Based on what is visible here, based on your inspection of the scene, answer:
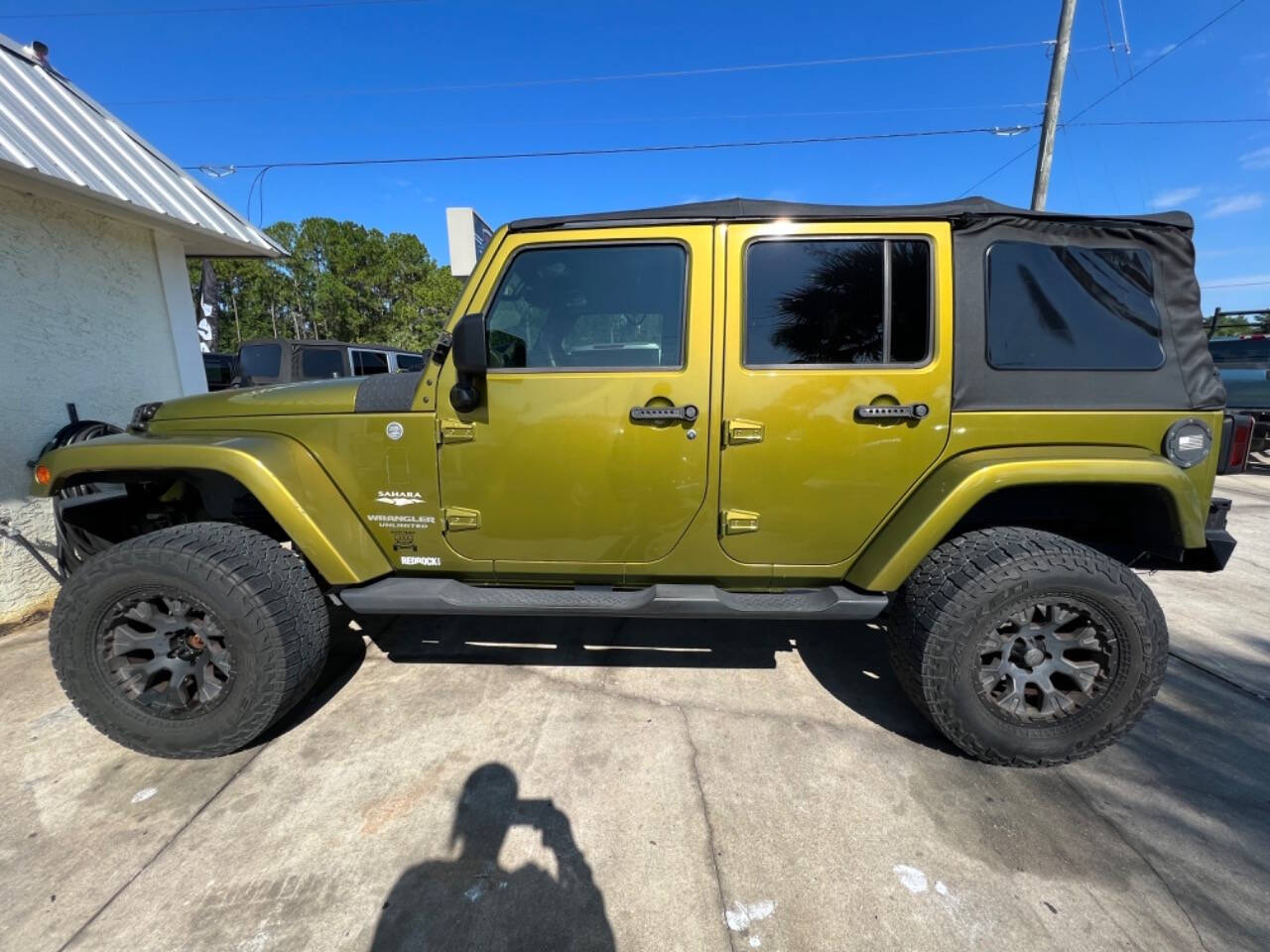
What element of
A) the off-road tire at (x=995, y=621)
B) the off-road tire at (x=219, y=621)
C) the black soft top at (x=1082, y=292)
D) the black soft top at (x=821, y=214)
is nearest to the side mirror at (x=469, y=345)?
the black soft top at (x=821, y=214)

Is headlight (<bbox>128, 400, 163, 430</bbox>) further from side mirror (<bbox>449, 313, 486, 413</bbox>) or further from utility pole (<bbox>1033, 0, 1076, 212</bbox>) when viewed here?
utility pole (<bbox>1033, 0, 1076, 212</bbox>)

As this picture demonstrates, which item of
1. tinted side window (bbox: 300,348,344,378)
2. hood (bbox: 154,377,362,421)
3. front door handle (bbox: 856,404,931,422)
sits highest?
tinted side window (bbox: 300,348,344,378)

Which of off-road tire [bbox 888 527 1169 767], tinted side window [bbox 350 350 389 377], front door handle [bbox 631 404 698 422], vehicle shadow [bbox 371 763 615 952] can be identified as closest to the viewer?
vehicle shadow [bbox 371 763 615 952]

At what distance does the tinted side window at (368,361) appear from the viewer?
8.53 meters

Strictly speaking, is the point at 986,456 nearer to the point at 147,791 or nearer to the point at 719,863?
the point at 719,863

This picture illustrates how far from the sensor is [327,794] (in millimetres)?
2059

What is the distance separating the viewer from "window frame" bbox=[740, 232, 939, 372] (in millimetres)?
2141

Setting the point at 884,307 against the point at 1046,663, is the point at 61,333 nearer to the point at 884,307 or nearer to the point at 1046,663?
the point at 884,307

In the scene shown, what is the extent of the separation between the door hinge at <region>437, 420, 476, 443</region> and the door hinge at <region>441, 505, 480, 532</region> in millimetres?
293

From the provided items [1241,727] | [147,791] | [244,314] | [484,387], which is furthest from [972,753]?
[244,314]

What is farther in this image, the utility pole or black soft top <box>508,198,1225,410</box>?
the utility pole

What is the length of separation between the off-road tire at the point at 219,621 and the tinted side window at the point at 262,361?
6.50 m

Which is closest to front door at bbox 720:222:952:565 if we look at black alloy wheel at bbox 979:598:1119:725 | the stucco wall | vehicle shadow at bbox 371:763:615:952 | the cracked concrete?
black alloy wheel at bbox 979:598:1119:725

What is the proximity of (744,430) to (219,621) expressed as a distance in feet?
7.21
